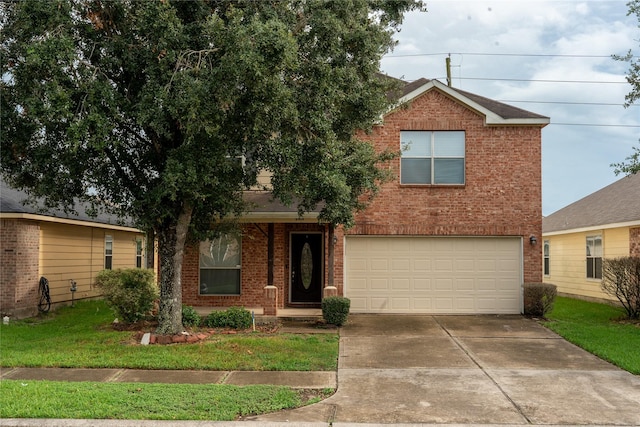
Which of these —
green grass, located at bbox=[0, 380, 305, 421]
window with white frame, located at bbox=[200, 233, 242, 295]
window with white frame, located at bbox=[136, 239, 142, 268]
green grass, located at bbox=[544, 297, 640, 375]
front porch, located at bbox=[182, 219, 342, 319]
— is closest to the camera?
green grass, located at bbox=[0, 380, 305, 421]

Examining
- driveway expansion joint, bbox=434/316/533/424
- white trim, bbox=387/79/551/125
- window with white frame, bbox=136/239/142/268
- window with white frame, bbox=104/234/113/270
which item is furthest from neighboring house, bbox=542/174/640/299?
window with white frame, bbox=136/239/142/268

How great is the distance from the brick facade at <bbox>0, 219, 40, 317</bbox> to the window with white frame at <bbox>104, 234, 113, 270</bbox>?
5844 millimetres

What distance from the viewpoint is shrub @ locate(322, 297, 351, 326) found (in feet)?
45.3

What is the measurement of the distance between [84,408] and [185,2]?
23.5ft

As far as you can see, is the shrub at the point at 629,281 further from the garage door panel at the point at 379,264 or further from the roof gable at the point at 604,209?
the garage door panel at the point at 379,264

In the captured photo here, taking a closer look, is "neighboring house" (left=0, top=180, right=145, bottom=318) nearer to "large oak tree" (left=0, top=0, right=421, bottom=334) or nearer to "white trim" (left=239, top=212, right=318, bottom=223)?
"large oak tree" (left=0, top=0, right=421, bottom=334)

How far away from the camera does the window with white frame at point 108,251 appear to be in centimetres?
2194

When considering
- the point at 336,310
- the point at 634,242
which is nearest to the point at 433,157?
the point at 336,310

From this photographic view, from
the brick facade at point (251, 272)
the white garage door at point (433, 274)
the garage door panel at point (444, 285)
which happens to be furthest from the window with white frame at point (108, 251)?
the garage door panel at point (444, 285)

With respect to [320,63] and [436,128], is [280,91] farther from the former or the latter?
[436,128]

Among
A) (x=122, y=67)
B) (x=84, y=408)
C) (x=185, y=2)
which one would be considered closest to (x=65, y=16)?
(x=122, y=67)

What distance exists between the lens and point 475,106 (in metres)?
16.2

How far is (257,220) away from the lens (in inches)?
615

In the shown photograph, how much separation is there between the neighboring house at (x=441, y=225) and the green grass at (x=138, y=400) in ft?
27.4
